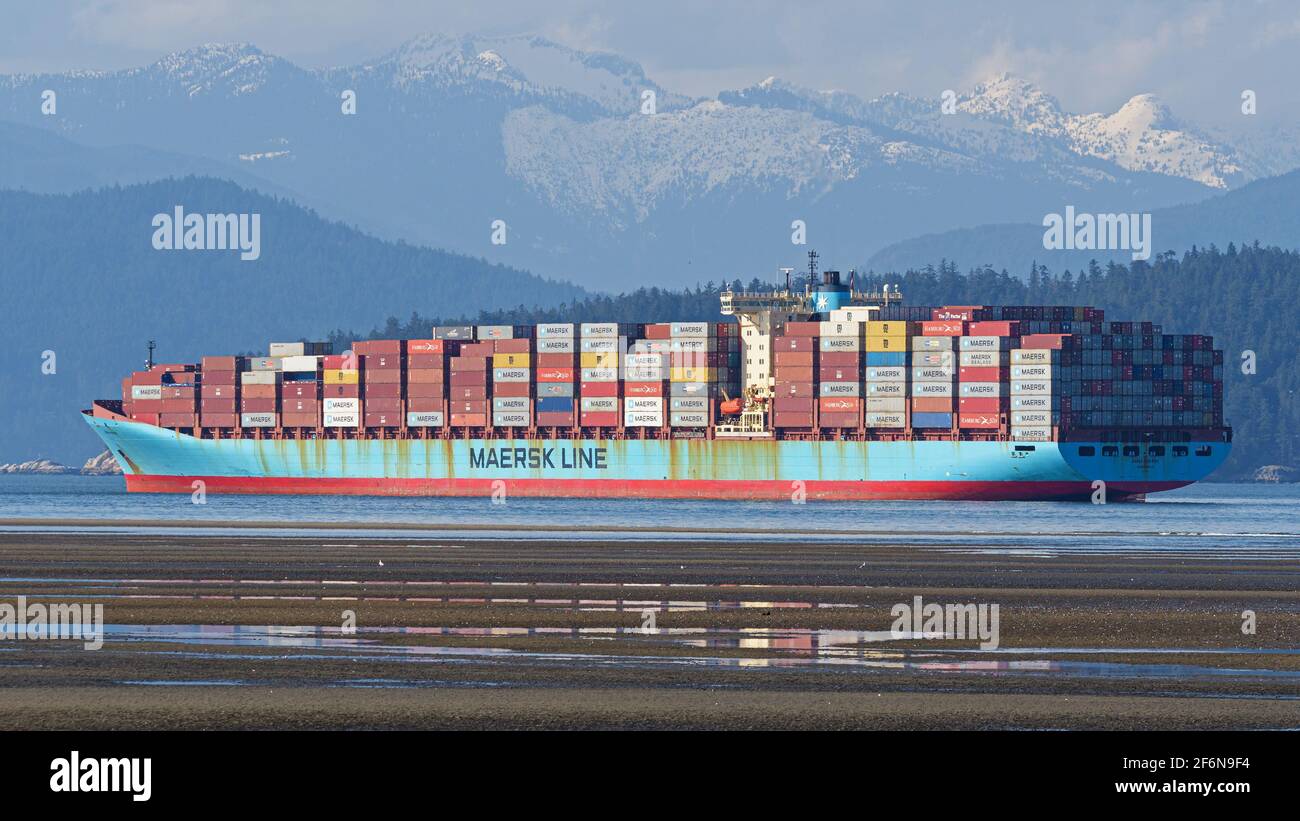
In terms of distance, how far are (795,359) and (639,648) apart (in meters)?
107

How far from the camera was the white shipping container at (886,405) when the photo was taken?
138 m

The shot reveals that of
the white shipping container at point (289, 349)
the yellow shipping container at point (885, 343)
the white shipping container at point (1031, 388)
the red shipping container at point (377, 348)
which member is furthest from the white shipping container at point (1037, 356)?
the white shipping container at point (289, 349)

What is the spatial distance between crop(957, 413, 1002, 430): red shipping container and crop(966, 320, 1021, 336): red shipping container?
5699 mm

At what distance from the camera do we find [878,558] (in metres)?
62.6

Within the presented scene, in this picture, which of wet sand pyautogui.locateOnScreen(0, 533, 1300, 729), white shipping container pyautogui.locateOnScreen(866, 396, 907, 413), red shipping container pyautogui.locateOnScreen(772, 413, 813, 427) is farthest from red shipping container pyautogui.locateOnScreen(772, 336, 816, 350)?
wet sand pyautogui.locateOnScreen(0, 533, 1300, 729)

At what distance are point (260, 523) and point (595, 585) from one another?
4405 centimetres

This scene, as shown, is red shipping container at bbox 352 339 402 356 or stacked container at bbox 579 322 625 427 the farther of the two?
red shipping container at bbox 352 339 402 356

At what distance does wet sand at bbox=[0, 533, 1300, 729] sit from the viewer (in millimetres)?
27812

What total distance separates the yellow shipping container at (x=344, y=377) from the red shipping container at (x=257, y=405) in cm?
544

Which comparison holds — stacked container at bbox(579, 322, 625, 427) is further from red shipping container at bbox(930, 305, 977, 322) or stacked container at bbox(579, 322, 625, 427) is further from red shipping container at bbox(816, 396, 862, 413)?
red shipping container at bbox(930, 305, 977, 322)

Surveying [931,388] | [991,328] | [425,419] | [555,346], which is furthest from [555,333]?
[991,328]

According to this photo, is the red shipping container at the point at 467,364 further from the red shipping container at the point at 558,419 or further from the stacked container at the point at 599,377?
the stacked container at the point at 599,377

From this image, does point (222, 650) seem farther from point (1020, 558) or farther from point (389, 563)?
point (1020, 558)
